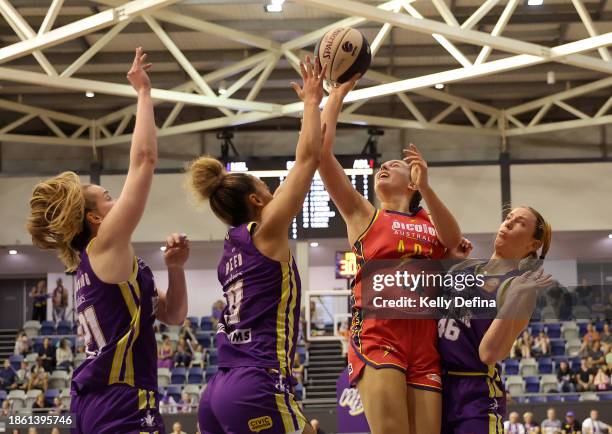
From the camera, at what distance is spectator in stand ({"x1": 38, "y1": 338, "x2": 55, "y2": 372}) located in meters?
19.0

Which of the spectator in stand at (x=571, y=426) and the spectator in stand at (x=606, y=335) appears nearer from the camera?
the spectator in stand at (x=571, y=426)

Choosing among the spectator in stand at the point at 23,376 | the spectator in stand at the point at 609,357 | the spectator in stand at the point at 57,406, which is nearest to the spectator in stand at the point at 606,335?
the spectator in stand at the point at 609,357

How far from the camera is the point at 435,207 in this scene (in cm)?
458

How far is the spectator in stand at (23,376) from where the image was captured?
1840 cm

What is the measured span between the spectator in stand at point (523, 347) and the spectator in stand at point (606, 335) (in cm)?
151

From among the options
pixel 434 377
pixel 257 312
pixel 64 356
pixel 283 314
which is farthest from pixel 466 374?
pixel 64 356

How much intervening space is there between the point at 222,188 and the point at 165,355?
614 inches

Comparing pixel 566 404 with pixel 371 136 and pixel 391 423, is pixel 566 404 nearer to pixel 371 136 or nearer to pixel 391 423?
pixel 371 136

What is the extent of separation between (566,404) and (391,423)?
11.9 meters

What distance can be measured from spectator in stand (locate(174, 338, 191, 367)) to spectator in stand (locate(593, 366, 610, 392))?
8.31m

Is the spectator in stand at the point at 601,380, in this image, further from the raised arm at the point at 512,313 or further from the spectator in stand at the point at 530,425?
the raised arm at the point at 512,313

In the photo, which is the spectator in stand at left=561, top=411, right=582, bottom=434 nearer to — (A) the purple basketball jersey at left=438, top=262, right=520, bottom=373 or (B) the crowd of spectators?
(B) the crowd of spectators

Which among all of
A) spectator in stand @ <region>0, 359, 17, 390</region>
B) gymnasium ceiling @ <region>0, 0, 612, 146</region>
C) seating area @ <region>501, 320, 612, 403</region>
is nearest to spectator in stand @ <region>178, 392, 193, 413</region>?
spectator in stand @ <region>0, 359, 17, 390</region>

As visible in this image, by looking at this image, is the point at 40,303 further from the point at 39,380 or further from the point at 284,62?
the point at 284,62
